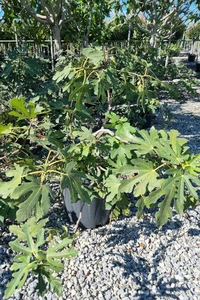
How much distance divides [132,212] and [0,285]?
3.42ft

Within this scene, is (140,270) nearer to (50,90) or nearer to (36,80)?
(50,90)

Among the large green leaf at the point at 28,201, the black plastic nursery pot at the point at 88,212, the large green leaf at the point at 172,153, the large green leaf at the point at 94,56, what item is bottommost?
the black plastic nursery pot at the point at 88,212

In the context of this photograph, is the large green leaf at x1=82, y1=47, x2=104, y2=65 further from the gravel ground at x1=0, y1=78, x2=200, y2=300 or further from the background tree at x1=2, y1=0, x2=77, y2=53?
the background tree at x1=2, y1=0, x2=77, y2=53

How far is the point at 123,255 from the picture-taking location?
5.26 ft

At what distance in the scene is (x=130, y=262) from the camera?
1.56 m

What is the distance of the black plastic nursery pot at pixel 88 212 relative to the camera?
1.74m

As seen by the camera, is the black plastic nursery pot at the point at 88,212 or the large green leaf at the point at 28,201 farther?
the black plastic nursery pot at the point at 88,212

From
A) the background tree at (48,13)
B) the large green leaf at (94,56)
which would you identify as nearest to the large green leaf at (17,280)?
the large green leaf at (94,56)

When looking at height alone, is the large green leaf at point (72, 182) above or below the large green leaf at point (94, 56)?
below

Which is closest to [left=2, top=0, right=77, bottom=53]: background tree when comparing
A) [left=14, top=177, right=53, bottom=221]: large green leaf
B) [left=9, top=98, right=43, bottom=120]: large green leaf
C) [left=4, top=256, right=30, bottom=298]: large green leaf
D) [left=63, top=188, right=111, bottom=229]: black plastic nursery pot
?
[left=63, top=188, right=111, bottom=229]: black plastic nursery pot

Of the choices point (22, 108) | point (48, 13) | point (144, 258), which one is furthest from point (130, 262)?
point (48, 13)

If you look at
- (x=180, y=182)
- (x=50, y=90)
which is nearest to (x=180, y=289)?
(x=180, y=182)

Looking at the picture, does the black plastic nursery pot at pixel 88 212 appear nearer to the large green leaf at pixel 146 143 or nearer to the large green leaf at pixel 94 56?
the large green leaf at pixel 146 143

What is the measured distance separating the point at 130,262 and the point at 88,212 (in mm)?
415
